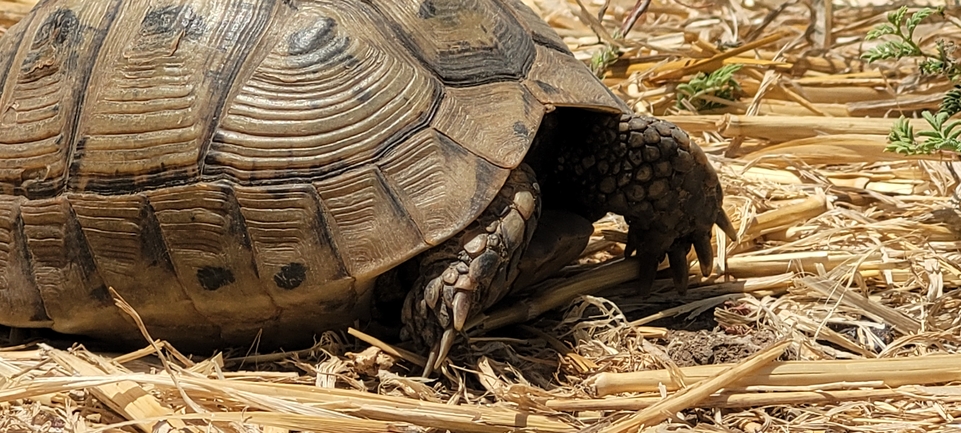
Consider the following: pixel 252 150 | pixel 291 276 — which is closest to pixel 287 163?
pixel 252 150

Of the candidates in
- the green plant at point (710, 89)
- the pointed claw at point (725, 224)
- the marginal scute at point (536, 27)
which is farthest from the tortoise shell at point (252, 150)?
the green plant at point (710, 89)

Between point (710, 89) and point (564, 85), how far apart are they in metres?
2.06

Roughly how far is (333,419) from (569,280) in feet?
3.65

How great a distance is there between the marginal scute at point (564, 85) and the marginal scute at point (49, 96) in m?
1.35

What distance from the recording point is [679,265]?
3.37m

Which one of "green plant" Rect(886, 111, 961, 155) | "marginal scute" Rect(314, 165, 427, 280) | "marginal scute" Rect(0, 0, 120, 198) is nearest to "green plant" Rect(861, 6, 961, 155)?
"green plant" Rect(886, 111, 961, 155)

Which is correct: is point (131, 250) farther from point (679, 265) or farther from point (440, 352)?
point (679, 265)

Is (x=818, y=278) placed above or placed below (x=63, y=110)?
below

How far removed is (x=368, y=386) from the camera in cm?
277

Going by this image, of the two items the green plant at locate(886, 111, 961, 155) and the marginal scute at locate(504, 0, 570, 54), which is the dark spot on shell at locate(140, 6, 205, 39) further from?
the green plant at locate(886, 111, 961, 155)

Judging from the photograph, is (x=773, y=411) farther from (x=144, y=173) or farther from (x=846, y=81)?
(x=846, y=81)

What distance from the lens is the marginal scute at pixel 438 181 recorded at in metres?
2.59

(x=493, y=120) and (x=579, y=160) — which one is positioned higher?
(x=493, y=120)

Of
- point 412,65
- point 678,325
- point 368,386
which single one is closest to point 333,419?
point 368,386
